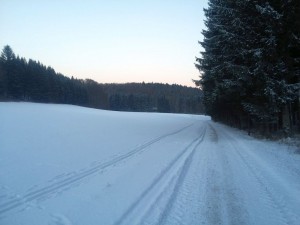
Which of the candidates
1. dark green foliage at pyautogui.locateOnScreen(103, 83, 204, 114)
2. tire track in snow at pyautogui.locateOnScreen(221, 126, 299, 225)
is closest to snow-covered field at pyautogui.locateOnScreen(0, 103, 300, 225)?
tire track in snow at pyautogui.locateOnScreen(221, 126, 299, 225)

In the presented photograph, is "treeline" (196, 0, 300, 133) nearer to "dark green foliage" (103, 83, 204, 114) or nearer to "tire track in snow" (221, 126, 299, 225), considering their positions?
"tire track in snow" (221, 126, 299, 225)

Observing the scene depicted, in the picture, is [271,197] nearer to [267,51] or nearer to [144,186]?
[144,186]

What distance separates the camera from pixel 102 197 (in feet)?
24.7

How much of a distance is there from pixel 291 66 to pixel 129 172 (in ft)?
47.3

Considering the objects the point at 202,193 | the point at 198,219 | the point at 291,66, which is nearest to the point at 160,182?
the point at 202,193

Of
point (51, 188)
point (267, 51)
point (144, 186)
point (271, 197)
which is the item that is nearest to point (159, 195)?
point (144, 186)

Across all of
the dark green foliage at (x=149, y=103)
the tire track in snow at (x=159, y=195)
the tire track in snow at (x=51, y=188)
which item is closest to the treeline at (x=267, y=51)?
the tire track in snow at (x=159, y=195)

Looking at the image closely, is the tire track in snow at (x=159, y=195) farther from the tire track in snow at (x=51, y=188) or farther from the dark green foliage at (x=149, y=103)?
the dark green foliage at (x=149, y=103)

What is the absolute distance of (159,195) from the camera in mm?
7629

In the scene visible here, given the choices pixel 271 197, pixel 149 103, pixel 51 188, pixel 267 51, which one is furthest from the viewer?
pixel 149 103

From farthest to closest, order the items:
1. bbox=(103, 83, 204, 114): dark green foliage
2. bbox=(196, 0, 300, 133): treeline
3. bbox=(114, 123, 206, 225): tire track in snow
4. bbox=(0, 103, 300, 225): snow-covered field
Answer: bbox=(103, 83, 204, 114): dark green foliage, bbox=(196, 0, 300, 133): treeline, bbox=(0, 103, 300, 225): snow-covered field, bbox=(114, 123, 206, 225): tire track in snow

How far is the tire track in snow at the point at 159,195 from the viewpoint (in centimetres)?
616

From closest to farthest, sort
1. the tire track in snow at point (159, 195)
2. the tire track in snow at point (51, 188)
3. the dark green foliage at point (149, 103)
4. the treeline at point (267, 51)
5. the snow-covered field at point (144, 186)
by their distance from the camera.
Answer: the tire track in snow at point (159, 195) → the snow-covered field at point (144, 186) → the tire track in snow at point (51, 188) → the treeline at point (267, 51) → the dark green foliage at point (149, 103)

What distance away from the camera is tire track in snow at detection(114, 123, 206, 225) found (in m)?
6.16
